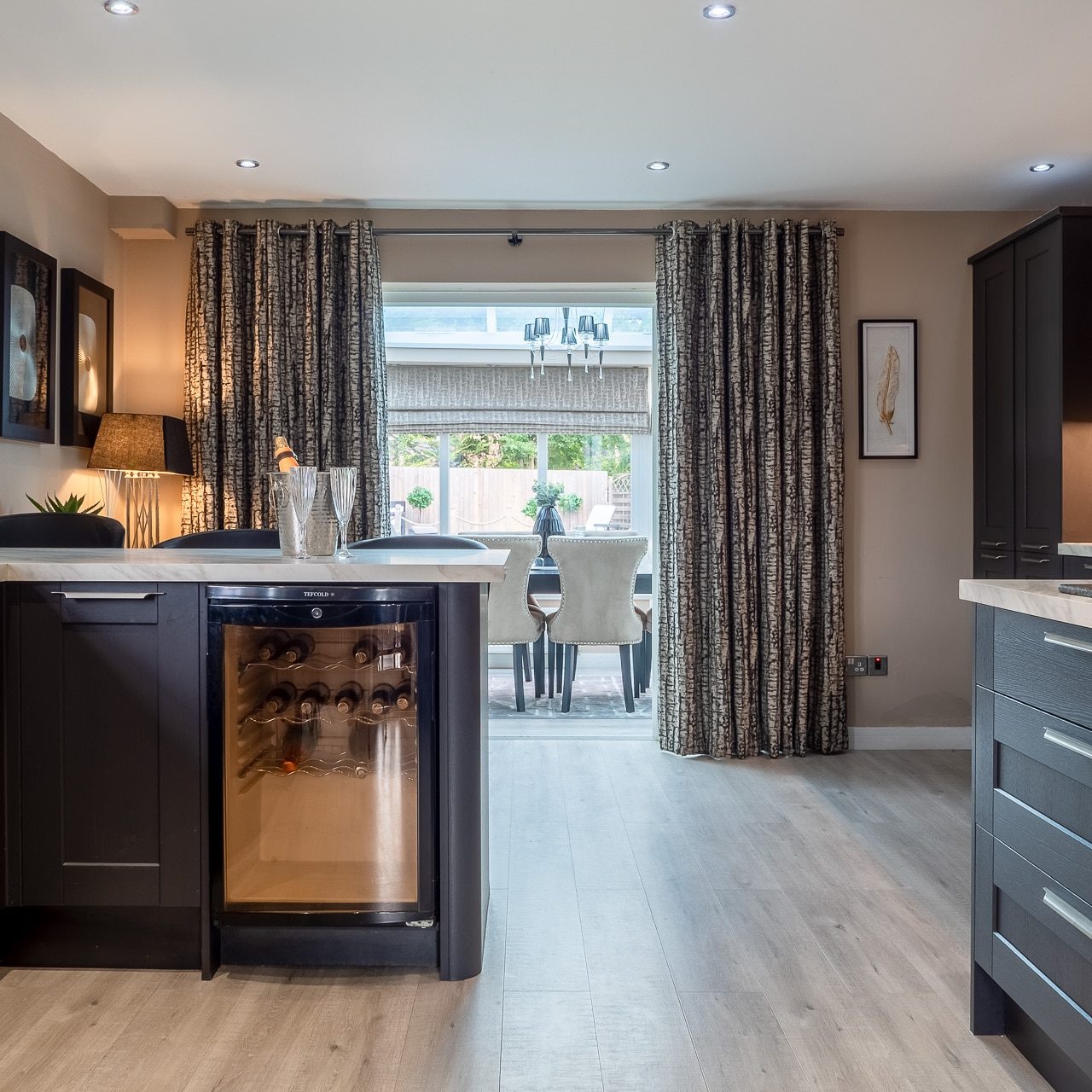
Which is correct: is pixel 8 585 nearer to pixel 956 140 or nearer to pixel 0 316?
pixel 0 316

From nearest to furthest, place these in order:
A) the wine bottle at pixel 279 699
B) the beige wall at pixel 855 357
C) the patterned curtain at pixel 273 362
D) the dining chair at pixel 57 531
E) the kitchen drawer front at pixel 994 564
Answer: the wine bottle at pixel 279 699
the dining chair at pixel 57 531
the kitchen drawer front at pixel 994 564
the patterned curtain at pixel 273 362
the beige wall at pixel 855 357

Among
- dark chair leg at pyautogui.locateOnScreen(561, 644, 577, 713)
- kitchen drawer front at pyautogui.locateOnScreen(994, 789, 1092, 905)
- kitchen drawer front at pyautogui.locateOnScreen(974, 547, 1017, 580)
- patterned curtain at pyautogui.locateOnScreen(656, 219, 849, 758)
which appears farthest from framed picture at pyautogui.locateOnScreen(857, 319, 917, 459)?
kitchen drawer front at pyautogui.locateOnScreen(994, 789, 1092, 905)

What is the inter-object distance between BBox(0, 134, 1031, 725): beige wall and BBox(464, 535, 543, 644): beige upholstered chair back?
54.0 inches

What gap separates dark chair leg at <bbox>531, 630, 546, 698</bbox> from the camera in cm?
540

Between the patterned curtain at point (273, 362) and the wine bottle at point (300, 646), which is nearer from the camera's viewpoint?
the wine bottle at point (300, 646)

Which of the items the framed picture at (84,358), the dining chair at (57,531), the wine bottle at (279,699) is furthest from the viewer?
the framed picture at (84,358)

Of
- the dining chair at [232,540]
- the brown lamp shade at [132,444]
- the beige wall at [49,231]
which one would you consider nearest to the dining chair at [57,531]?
the dining chair at [232,540]

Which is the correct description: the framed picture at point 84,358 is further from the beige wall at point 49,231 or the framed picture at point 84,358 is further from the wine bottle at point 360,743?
the wine bottle at point 360,743

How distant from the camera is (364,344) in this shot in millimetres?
4160

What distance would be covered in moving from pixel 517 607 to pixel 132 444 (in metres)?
2.12

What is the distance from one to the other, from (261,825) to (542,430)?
5.09m

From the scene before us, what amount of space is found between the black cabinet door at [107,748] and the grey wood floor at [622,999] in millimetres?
245

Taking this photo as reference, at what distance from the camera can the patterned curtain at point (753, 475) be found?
13.6 feet

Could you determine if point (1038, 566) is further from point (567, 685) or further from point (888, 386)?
point (567, 685)
